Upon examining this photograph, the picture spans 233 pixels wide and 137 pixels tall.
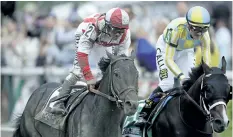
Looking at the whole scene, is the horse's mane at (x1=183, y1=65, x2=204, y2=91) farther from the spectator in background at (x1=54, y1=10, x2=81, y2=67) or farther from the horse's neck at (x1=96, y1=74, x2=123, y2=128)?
the spectator in background at (x1=54, y1=10, x2=81, y2=67)

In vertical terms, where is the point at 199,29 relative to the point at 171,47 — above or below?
above

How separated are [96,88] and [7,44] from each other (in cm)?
890

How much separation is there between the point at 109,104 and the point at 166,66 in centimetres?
185

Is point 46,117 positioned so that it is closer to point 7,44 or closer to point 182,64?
point 182,64

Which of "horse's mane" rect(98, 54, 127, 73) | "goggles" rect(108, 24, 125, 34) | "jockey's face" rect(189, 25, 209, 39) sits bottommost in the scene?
"horse's mane" rect(98, 54, 127, 73)

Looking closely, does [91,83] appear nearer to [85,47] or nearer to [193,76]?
[85,47]

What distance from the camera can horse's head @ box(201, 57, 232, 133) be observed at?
8.56m

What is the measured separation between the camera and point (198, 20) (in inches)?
373

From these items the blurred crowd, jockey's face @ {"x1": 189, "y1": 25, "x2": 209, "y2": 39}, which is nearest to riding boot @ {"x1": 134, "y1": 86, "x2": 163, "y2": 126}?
jockey's face @ {"x1": 189, "y1": 25, "x2": 209, "y2": 39}

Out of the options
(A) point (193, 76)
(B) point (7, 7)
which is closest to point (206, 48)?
(A) point (193, 76)

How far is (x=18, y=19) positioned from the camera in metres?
19.4

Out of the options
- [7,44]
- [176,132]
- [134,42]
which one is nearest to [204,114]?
[176,132]

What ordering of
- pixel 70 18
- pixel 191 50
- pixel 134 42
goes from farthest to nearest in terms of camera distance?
pixel 70 18 → pixel 134 42 → pixel 191 50


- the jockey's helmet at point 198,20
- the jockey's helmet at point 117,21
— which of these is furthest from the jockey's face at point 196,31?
the jockey's helmet at point 117,21
